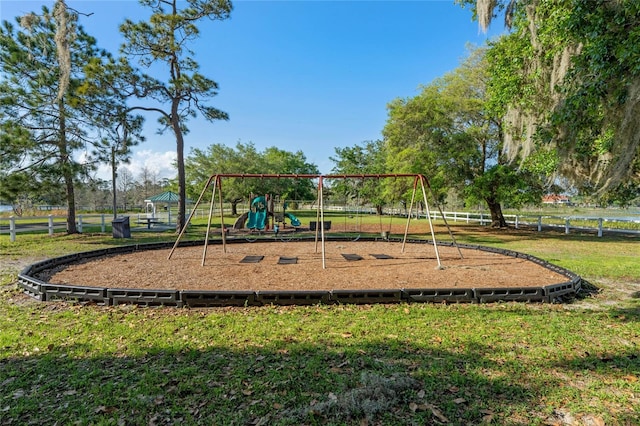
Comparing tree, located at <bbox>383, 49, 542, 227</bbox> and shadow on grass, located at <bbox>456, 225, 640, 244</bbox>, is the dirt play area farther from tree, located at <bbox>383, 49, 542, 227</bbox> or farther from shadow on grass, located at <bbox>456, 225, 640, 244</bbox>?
tree, located at <bbox>383, 49, 542, 227</bbox>

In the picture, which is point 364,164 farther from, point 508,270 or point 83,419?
point 83,419

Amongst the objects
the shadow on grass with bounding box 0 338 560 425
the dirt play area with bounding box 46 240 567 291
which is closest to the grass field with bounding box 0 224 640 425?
the shadow on grass with bounding box 0 338 560 425

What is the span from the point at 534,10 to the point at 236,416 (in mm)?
8923

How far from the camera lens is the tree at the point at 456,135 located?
16.0 meters

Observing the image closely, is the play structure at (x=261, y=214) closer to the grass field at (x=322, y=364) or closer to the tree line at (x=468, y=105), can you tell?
the tree line at (x=468, y=105)

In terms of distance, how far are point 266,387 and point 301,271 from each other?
4.02 metres

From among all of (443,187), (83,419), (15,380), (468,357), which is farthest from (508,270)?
Answer: (443,187)

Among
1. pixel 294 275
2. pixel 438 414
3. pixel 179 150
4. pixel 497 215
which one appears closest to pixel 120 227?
pixel 179 150

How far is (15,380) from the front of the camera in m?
2.75

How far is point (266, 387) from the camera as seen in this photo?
8.66 feet

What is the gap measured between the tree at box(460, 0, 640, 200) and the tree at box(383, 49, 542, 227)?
645cm

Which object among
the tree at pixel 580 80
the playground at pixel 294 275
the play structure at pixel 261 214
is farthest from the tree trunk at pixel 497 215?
the play structure at pixel 261 214

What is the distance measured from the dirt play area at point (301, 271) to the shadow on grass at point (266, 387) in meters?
2.20

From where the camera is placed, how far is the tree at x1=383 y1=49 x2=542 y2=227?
52.4 ft
